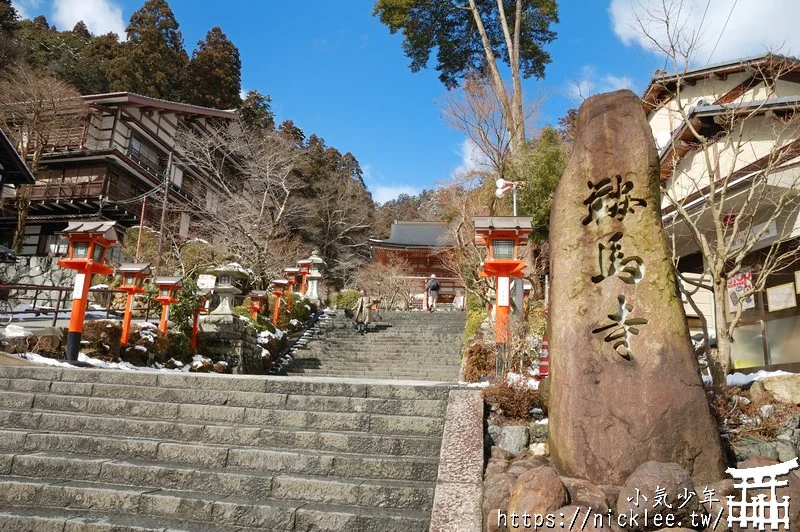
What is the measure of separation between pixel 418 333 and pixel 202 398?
11.7 m

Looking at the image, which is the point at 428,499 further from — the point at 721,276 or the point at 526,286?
the point at 526,286

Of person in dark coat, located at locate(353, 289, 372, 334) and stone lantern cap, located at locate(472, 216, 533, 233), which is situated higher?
stone lantern cap, located at locate(472, 216, 533, 233)

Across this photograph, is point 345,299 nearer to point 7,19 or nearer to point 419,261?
point 419,261

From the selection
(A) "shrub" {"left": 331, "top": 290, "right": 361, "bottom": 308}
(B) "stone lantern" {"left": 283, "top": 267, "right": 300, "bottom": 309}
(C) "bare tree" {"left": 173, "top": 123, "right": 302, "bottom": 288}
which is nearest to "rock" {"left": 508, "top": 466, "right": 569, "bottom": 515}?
(B) "stone lantern" {"left": 283, "top": 267, "right": 300, "bottom": 309}

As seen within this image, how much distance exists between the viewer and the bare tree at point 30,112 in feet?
76.6

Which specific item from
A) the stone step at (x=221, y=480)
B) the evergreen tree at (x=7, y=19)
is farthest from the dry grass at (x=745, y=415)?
the evergreen tree at (x=7, y=19)

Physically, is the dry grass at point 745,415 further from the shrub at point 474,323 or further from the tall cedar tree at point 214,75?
the tall cedar tree at point 214,75

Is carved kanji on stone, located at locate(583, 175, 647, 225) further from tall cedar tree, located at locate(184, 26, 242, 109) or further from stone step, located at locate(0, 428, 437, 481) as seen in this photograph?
tall cedar tree, located at locate(184, 26, 242, 109)

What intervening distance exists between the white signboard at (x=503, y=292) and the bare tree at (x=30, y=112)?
22972 millimetres

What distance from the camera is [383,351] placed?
1515 centimetres

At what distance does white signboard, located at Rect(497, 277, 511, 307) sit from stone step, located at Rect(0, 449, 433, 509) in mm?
5658

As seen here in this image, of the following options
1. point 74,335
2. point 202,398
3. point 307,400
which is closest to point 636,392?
point 307,400

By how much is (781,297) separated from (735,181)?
2400mm

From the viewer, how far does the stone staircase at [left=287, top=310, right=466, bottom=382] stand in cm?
1341
